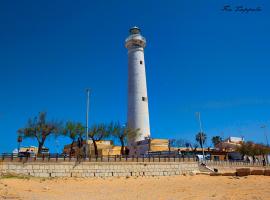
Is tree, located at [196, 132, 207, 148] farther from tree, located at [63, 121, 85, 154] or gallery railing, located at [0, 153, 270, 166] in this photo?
tree, located at [63, 121, 85, 154]

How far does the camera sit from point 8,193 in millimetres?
20578

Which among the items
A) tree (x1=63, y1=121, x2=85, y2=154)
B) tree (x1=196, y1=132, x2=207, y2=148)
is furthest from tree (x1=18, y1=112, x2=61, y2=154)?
tree (x1=196, y1=132, x2=207, y2=148)

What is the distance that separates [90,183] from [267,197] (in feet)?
55.9

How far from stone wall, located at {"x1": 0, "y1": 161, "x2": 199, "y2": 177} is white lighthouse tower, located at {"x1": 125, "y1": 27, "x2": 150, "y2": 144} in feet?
47.5

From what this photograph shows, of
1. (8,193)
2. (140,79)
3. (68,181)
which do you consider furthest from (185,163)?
(8,193)

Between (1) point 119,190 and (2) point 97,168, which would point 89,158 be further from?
(1) point 119,190

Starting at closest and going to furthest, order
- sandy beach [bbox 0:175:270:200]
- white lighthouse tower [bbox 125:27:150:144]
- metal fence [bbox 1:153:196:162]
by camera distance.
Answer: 1. sandy beach [bbox 0:175:270:200]
2. metal fence [bbox 1:153:196:162]
3. white lighthouse tower [bbox 125:27:150:144]

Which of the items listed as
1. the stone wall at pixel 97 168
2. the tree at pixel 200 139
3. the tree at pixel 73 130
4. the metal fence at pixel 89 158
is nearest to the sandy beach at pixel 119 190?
the stone wall at pixel 97 168

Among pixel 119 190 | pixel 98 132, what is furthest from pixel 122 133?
pixel 119 190

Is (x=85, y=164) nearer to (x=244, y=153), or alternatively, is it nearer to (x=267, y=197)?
(x=267, y=197)

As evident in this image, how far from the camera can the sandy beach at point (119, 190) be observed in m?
20.1

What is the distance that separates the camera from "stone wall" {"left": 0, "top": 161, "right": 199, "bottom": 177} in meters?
30.2

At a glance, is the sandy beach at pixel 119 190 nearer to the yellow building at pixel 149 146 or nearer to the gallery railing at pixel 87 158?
the gallery railing at pixel 87 158

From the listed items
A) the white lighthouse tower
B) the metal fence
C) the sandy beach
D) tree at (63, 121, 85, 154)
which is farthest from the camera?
the white lighthouse tower
